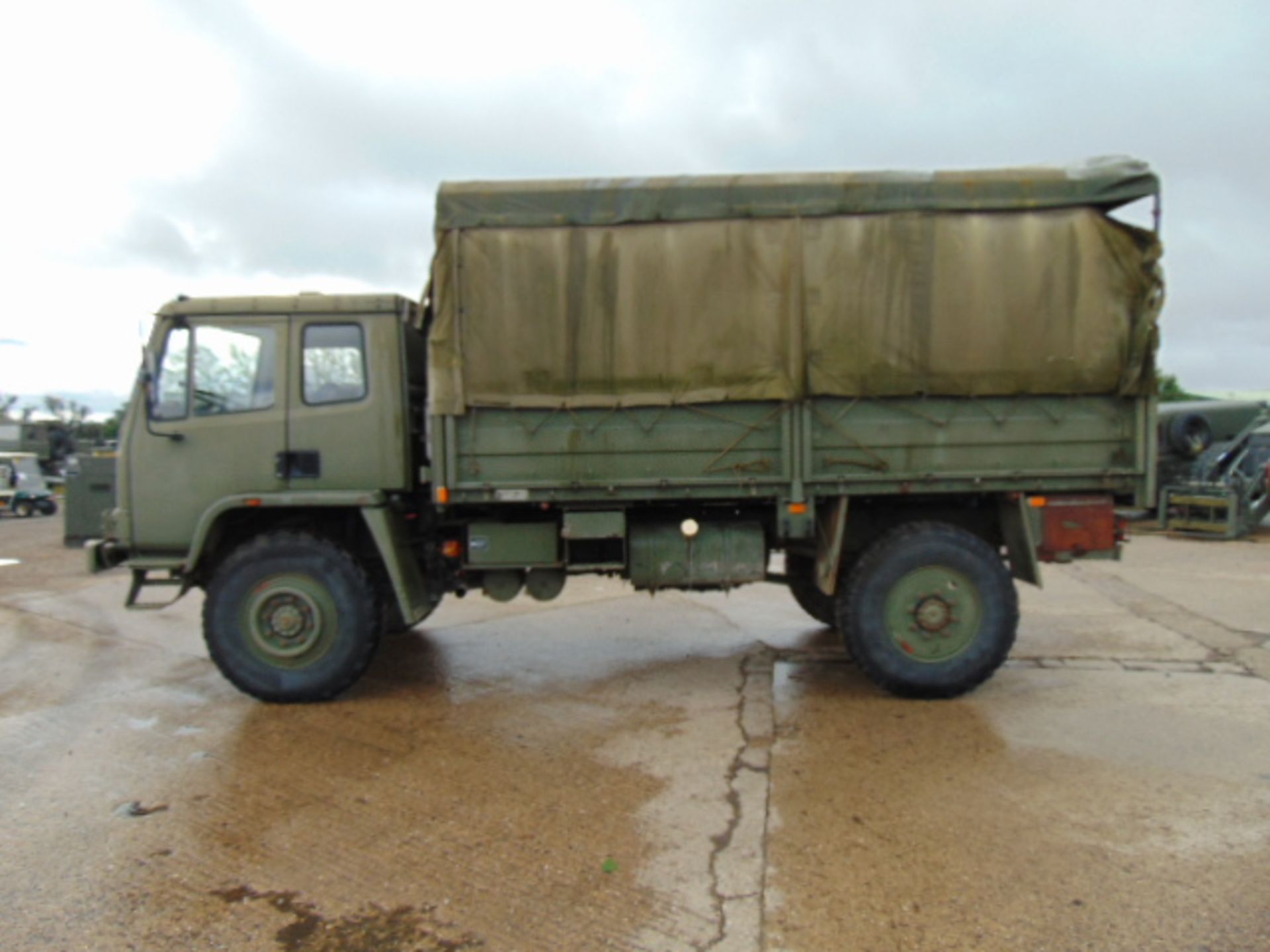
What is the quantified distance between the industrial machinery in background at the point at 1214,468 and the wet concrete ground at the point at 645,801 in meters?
9.22

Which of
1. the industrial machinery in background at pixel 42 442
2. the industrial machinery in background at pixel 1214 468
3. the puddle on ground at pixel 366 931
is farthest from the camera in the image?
the industrial machinery in background at pixel 42 442

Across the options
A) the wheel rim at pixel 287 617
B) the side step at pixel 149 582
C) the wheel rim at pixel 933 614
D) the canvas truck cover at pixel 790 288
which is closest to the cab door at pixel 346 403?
the canvas truck cover at pixel 790 288

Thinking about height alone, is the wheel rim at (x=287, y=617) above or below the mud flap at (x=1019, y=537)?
below

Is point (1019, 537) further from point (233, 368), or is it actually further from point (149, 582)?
point (149, 582)

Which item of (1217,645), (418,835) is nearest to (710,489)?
(418,835)

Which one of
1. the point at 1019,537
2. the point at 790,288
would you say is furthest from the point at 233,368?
the point at 1019,537

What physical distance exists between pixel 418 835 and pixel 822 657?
3736 millimetres

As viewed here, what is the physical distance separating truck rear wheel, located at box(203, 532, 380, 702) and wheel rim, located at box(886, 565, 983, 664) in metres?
3.36

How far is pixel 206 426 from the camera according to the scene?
5977 millimetres

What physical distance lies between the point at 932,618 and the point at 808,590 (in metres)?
1.73

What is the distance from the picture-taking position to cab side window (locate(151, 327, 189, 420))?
19.7ft

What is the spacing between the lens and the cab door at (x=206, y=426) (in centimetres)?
598

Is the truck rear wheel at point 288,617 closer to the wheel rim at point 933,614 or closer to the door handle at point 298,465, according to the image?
the door handle at point 298,465

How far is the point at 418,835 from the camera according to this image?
4.10m
